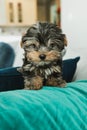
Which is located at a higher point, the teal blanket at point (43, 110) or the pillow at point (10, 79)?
the pillow at point (10, 79)

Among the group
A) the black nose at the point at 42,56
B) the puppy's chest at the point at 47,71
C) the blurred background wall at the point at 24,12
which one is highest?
the blurred background wall at the point at 24,12

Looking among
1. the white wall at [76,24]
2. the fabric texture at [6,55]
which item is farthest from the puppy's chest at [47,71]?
the fabric texture at [6,55]

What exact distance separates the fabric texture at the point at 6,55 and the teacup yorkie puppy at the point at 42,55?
800 mm

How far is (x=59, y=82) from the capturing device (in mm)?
993

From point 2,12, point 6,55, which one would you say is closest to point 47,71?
point 6,55

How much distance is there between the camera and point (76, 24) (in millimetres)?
1610

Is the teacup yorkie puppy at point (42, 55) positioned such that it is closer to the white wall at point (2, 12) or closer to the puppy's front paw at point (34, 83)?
the puppy's front paw at point (34, 83)

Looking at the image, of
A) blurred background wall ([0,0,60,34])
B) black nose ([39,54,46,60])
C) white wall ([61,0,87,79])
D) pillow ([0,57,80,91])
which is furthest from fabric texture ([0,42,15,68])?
blurred background wall ([0,0,60,34])

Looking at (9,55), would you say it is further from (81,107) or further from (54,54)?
(81,107)

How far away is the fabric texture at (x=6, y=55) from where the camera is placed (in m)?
1.78

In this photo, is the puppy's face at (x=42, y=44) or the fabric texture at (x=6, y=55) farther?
the fabric texture at (x=6, y=55)

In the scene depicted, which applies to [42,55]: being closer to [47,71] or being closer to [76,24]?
[47,71]

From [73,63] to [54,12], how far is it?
3.40 metres

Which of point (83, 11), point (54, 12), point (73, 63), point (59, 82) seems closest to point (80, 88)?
point (59, 82)
